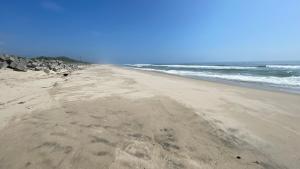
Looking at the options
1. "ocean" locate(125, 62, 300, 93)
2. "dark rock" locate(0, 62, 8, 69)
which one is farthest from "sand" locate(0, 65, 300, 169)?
"dark rock" locate(0, 62, 8, 69)

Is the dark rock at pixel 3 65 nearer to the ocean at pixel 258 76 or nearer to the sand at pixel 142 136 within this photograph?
the sand at pixel 142 136

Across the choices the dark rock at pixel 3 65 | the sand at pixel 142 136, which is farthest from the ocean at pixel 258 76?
the dark rock at pixel 3 65

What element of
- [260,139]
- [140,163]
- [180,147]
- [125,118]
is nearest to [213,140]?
[180,147]

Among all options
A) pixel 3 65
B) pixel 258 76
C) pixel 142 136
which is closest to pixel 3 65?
pixel 3 65

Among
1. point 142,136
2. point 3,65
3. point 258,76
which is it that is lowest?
point 142,136

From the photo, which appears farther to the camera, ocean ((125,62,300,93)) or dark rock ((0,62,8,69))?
dark rock ((0,62,8,69))

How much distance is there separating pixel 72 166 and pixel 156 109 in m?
3.20

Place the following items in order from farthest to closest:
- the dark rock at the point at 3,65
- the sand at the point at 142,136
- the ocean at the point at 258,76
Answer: the dark rock at the point at 3,65
the ocean at the point at 258,76
the sand at the point at 142,136

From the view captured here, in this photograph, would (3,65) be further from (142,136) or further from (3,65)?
(142,136)

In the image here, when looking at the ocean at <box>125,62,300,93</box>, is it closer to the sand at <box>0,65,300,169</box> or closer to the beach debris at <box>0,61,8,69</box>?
the sand at <box>0,65,300,169</box>

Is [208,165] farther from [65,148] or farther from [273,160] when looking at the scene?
[65,148]

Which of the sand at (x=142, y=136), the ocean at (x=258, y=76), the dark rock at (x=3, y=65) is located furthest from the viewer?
the dark rock at (x=3, y=65)

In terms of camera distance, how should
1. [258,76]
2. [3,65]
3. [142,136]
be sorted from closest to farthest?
[142,136], [3,65], [258,76]

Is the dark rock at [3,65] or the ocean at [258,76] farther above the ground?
the dark rock at [3,65]
